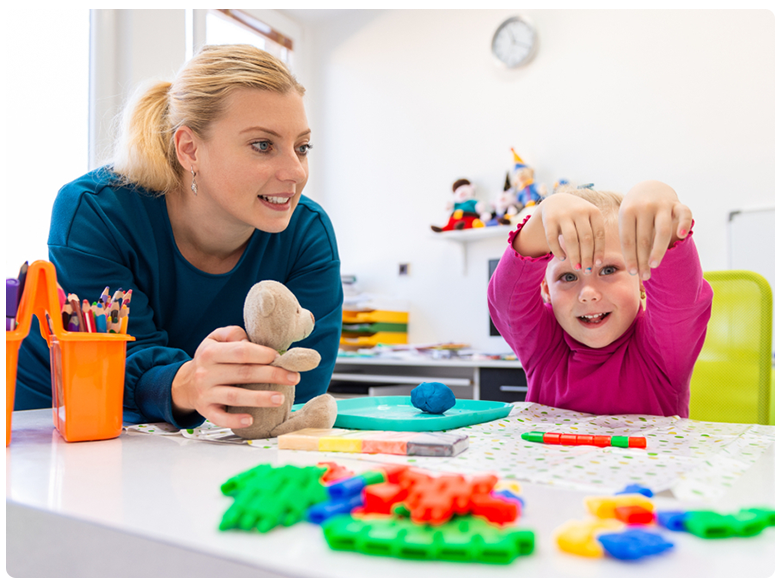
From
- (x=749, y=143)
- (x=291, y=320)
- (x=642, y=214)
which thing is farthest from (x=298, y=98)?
(x=749, y=143)

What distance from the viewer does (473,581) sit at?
0.29m

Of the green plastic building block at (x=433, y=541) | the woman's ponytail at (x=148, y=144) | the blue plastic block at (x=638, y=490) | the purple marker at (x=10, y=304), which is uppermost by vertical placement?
the woman's ponytail at (x=148, y=144)

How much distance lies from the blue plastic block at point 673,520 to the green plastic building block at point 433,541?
3.9 inches

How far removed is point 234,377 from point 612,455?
1.31ft

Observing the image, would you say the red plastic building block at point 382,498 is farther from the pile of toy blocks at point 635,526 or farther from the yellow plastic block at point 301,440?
the yellow plastic block at point 301,440

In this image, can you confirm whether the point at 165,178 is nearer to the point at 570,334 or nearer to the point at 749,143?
the point at 570,334

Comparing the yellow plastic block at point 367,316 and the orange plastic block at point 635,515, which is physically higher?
the orange plastic block at point 635,515

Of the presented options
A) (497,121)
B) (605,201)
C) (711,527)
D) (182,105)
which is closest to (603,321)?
(605,201)

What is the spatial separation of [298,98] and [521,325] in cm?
53

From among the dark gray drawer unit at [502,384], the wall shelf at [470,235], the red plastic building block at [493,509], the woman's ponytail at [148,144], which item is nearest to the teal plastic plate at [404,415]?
the red plastic building block at [493,509]

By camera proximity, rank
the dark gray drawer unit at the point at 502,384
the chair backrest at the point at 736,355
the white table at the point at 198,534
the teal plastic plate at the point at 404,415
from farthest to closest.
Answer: the dark gray drawer unit at the point at 502,384, the chair backrest at the point at 736,355, the teal plastic plate at the point at 404,415, the white table at the point at 198,534

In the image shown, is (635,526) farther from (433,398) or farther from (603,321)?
(603,321)

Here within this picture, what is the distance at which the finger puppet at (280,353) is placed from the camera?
646 mm

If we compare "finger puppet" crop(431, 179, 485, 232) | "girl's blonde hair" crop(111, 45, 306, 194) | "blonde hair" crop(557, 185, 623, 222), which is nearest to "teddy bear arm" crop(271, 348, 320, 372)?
"girl's blonde hair" crop(111, 45, 306, 194)
